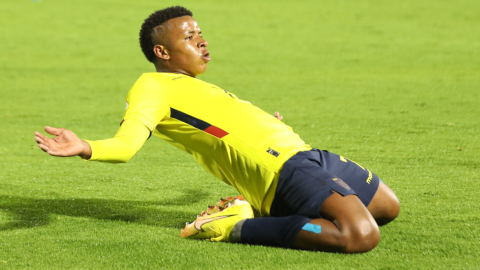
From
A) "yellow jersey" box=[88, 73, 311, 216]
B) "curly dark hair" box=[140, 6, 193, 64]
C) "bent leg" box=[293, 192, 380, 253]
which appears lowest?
"bent leg" box=[293, 192, 380, 253]

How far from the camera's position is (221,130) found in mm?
Result: 2680

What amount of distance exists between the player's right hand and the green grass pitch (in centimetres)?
50

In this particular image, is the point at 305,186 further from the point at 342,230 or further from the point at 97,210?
the point at 97,210

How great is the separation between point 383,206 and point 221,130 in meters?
0.84

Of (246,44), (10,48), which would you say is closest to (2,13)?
(10,48)

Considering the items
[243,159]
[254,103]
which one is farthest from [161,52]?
[254,103]

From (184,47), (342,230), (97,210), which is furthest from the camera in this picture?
(97,210)

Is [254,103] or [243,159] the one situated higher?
[243,159]

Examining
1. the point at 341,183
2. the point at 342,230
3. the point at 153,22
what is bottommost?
the point at 342,230

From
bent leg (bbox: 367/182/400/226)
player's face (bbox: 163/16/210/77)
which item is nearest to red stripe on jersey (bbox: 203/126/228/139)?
player's face (bbox: 163/16/210/77)

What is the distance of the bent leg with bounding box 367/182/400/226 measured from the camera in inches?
111

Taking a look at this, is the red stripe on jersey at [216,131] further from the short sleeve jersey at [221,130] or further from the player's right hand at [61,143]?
the player's right hand at [61,143]

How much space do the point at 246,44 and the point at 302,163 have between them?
716cm

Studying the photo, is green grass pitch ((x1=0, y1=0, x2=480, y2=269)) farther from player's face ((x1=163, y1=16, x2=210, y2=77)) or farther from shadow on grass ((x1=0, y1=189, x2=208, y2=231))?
player's face ((x1=163, y1=16, x2=210, y2=77))
